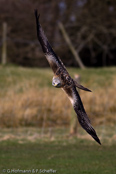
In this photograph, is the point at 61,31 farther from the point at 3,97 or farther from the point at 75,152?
the point at 75,152

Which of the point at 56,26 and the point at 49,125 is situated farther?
the point at 56,26

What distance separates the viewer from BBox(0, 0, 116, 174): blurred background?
786cm

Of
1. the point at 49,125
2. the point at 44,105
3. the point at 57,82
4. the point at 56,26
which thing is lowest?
the point at 49,125

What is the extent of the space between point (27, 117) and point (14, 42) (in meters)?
9.08

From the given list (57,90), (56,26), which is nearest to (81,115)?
(57,90)

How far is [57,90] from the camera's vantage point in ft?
48.3

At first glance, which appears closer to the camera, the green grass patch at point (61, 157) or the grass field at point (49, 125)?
the green grass patch at point (61, 157)

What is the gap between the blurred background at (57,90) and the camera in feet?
25.8

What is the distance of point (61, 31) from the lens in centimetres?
2131

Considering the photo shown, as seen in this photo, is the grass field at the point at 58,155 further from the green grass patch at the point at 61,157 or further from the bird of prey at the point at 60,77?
the bird of prey at the point at 60,77

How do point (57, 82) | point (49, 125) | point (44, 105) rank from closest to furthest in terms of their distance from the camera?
point (57, 82) < point (49, 125) < point (44, 105)

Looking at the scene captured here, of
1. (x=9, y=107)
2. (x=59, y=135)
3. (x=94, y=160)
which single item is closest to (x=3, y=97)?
(x=9, y=107)

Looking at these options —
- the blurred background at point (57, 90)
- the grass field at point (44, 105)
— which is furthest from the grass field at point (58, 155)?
the grass field at point (44, 105)

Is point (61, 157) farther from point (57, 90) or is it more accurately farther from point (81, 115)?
point (57, 90)
